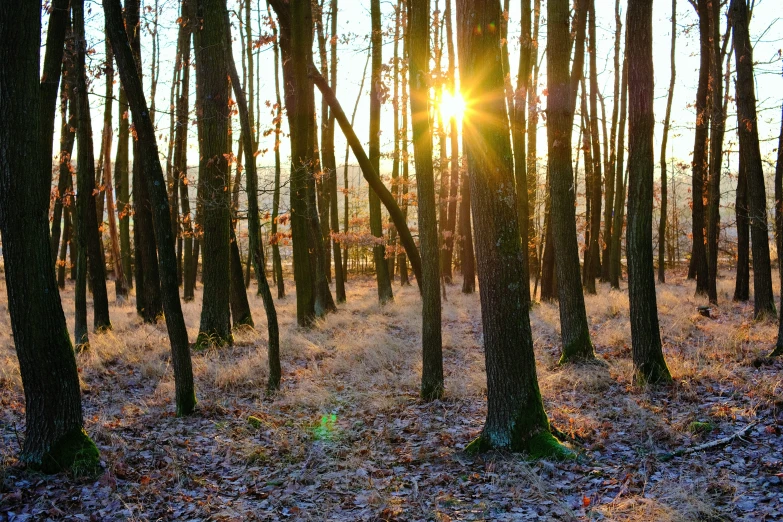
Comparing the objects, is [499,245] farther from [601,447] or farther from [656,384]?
[656,384]

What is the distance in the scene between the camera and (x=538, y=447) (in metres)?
5.54

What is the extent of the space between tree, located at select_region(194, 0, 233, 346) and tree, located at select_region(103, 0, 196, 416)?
9.19ft

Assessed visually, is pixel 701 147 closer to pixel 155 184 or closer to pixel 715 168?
pixel 715 168

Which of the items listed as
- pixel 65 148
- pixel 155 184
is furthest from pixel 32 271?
pixel 65 148

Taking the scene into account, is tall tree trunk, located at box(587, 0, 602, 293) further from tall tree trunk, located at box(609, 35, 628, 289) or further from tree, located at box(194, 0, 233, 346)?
tree, located at box(194, 0, 233, 346)

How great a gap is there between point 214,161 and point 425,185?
15.7 feet

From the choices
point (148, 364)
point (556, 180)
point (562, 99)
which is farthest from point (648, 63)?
point (148, 364)

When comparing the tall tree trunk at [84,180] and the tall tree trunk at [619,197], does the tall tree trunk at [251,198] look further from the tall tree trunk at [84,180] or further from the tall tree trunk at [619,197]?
the tall tree trunk at [619,197]

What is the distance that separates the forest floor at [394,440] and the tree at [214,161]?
98 cm

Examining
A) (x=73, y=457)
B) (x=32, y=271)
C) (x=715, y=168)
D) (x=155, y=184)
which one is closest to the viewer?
(x=32, y=271)

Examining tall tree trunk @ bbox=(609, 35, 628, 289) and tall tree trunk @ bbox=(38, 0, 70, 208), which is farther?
tall tree trunk @ bbox=(609, 35, 628, 289)

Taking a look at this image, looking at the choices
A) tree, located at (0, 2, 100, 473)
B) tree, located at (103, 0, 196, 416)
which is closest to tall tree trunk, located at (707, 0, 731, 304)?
tree, located at (103, 0, 196, 416)

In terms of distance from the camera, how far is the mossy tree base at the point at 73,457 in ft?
17.1

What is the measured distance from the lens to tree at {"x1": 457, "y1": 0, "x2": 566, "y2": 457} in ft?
17.9
